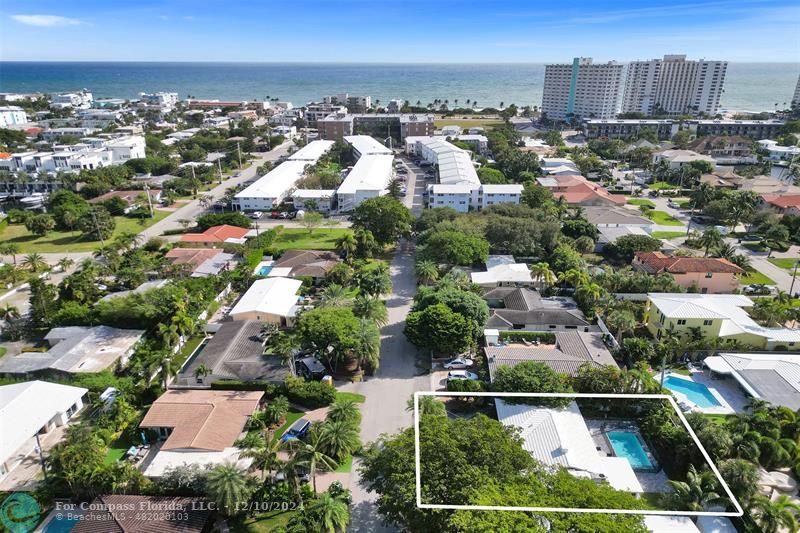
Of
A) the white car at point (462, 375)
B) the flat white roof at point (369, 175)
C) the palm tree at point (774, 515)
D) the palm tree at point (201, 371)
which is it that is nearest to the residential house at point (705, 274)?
the white car at point (462, 375)

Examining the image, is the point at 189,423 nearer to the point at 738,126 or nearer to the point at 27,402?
the point at 27,402

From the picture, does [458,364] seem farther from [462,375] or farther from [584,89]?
[584,89]

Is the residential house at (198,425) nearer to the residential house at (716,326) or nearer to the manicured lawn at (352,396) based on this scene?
the manicured lawn at (352,396)

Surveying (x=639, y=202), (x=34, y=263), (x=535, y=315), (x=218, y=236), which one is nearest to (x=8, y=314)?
(x=34, y=263)

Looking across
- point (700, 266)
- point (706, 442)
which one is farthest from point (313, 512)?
point (700, 266)

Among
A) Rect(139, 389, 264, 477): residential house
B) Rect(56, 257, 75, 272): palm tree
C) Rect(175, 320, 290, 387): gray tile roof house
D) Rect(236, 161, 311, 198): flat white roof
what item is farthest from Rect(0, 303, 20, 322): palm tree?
Rect(236, 161, 311, 198): flat white roof

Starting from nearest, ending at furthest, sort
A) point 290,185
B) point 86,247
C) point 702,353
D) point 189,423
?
point 189,423 → point 702,353 → point 86,247 → point 290,185
